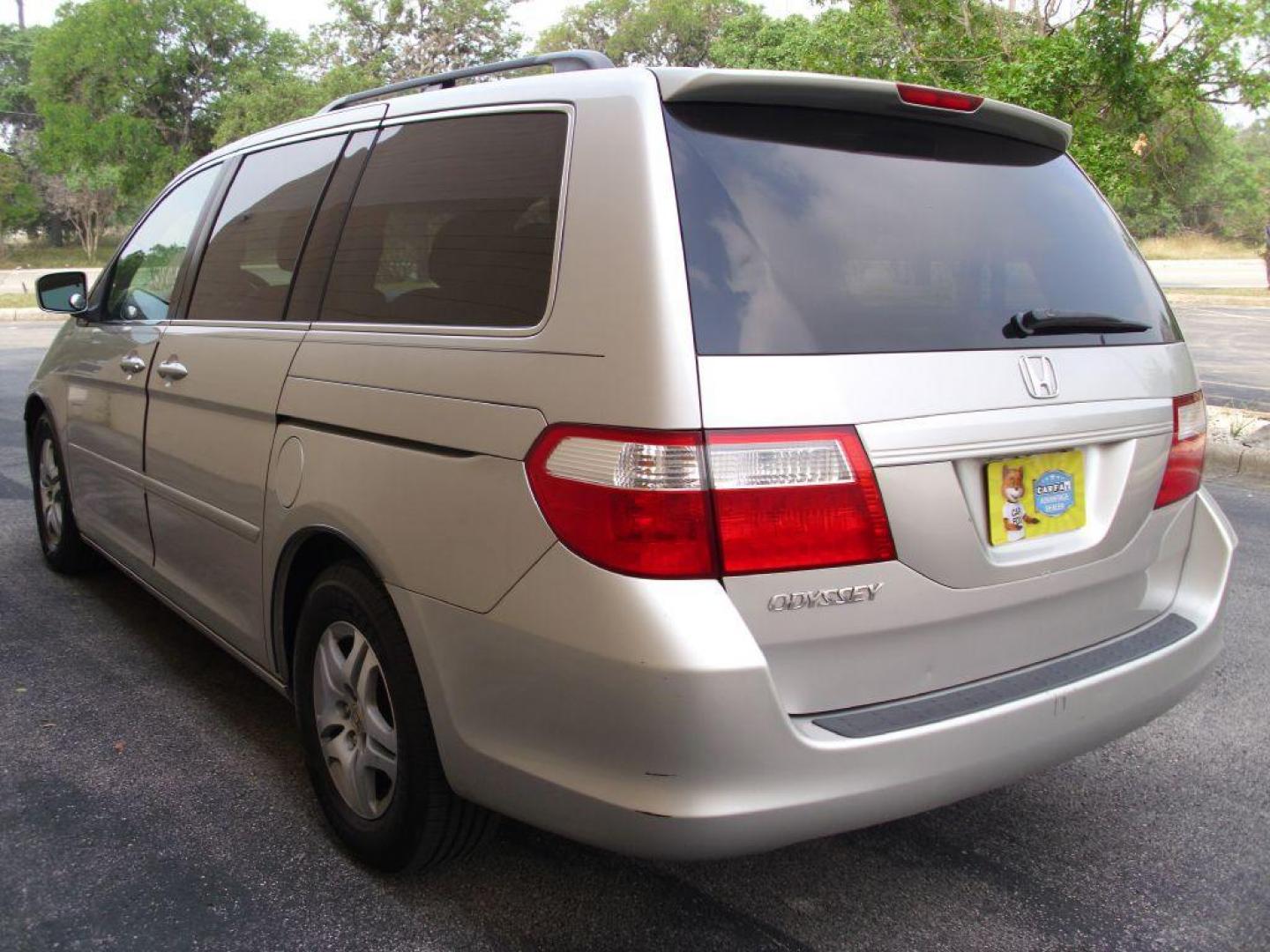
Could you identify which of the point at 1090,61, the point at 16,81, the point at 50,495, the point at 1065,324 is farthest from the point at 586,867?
the point at 16,81

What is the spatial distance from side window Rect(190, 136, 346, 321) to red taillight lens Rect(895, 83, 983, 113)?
59.0 inches

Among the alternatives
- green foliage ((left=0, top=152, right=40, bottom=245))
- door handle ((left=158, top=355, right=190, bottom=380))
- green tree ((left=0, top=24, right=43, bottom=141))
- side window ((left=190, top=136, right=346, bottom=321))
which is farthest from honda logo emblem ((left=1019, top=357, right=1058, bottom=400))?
green tree ((left=0, top=24, right=43, bottom=141))

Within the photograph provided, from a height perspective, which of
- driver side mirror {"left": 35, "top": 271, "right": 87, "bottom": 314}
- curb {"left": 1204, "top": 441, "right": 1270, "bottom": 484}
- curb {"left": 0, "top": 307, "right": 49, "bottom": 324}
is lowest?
curb {"left": 1204, "top": 441, "right": 1270, "bottom": 484}

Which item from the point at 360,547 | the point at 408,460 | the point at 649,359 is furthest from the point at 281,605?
the point at 649,359

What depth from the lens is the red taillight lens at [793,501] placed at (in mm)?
1852

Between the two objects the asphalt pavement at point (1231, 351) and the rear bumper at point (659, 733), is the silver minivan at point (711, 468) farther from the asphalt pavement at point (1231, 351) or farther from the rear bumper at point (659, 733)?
the asphalt pavement at point (1231, 351)

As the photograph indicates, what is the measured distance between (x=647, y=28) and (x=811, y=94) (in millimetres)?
59415

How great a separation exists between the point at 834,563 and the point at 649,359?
0.48 metres

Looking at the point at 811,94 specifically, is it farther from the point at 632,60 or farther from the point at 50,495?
the point at 632,60

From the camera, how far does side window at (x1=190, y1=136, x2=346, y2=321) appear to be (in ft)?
9.77

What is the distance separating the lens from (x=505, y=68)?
9.66 feet

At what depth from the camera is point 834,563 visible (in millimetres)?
1906

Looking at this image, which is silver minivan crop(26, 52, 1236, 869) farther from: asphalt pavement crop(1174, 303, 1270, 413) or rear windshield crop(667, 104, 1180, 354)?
asphalt pavement crop(1174, 303, 1270, 413)

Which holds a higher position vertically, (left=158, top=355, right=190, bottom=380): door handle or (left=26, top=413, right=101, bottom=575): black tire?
(left=158, top=355, right=190, bottom=380): door handle
